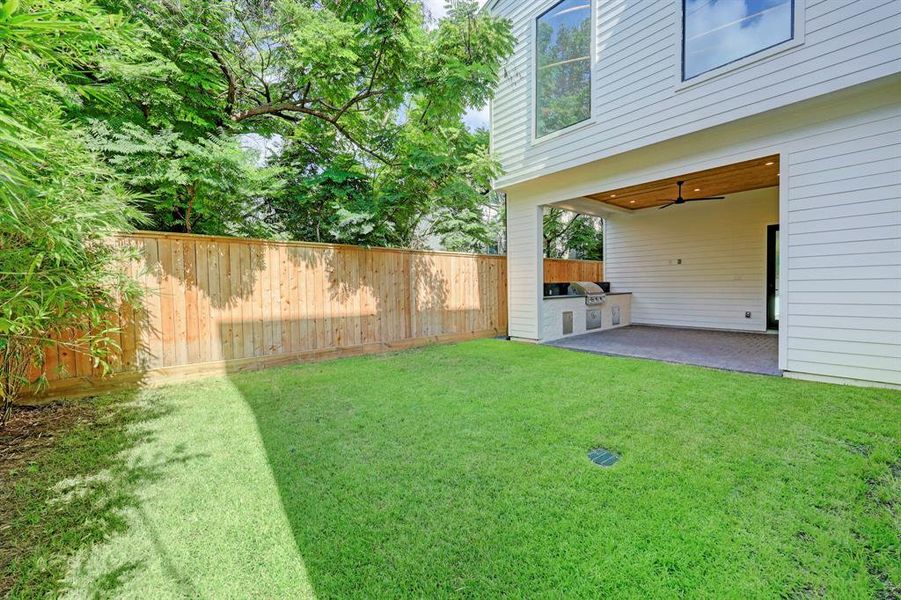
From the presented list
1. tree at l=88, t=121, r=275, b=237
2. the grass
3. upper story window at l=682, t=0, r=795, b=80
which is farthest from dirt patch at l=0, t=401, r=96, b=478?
upper story window at l=682, t=0, r=795, b=80

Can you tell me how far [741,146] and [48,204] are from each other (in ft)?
21.4

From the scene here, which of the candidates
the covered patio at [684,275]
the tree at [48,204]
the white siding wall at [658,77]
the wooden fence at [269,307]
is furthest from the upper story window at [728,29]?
the tree at [48,204]

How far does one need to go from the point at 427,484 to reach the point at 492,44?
5820mm

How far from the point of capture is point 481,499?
1910mm

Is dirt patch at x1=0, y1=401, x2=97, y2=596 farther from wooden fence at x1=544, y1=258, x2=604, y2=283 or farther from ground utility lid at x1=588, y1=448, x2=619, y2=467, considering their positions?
wooden fence at x1=544, y1=258, x2=604, y2=283

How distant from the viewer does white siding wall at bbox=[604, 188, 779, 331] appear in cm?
709

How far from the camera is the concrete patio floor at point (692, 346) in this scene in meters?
4.62

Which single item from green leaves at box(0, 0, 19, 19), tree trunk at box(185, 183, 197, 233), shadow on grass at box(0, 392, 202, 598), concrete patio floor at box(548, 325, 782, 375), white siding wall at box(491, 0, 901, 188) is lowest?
shadow on grass at box(0, 392, 202, 598)

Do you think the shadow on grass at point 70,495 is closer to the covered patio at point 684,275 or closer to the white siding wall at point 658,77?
the covered patio at point 684,275

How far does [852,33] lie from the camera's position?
3268 mm

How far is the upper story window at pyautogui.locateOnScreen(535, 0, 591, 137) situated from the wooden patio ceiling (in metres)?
1.47

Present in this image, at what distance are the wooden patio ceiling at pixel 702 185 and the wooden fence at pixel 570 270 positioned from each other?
1.91 meters

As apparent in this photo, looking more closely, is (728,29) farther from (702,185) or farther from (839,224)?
(702,185)

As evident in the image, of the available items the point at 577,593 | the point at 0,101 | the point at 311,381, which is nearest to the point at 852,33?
the point at 577,593
